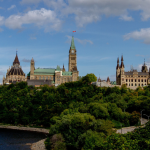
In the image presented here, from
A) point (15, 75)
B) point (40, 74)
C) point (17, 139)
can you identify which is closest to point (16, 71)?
point (15, 75)

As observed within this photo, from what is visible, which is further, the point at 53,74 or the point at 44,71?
the point at 44,71

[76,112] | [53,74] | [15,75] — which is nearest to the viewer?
[76,112]

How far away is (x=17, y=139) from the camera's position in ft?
169

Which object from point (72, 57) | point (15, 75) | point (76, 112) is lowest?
point (76, 112)

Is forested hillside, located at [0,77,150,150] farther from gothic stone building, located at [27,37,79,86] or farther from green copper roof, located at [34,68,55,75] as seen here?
green copper roof, located at [34,68,55,75]

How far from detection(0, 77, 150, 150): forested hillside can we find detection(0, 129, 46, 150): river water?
493 cm

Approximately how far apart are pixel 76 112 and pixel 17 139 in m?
13.9

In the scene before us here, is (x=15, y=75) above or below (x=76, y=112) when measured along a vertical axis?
above

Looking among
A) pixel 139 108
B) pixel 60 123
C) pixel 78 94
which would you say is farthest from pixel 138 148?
pixel 78 94

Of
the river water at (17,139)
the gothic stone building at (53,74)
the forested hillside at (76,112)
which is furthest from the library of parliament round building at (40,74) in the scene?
the river water at (17,139)

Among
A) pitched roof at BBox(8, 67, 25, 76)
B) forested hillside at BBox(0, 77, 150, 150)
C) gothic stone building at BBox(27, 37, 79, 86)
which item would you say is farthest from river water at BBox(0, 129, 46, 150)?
pitched roof at BBox(8, 67, 25, 76)

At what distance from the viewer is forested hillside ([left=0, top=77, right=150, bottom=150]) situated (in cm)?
4091

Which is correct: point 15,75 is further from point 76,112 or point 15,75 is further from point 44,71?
point 76,112

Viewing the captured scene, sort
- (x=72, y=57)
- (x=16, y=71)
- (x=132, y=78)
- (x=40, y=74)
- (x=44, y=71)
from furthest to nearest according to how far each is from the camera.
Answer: (x=72, y=57)
(x=44, y=71)
(x=40, y=74)
(x=16, y=71)
(x=132, y=78)
